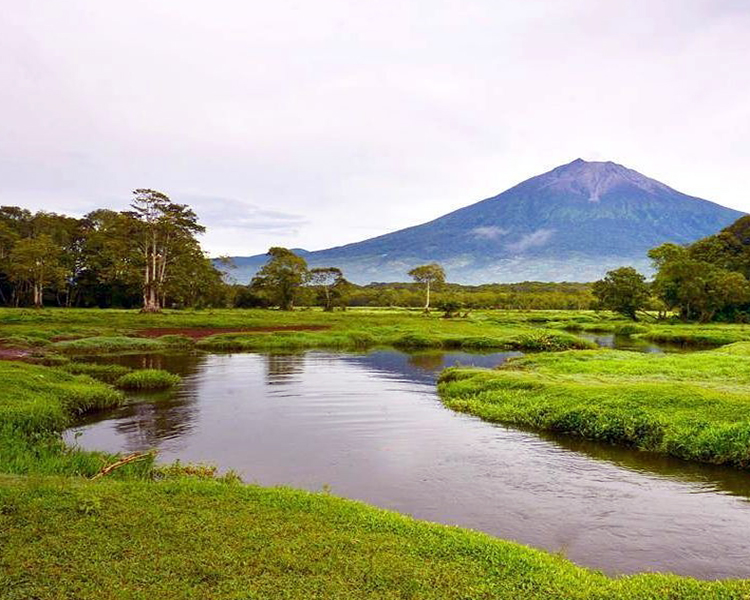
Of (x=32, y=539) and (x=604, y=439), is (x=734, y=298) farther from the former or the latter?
(x=32, y=539)

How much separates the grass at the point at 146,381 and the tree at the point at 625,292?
8178 centimetres

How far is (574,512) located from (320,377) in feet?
76.3

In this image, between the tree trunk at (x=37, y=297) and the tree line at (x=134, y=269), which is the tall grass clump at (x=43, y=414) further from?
the tree trunk at (x=37, y=297)

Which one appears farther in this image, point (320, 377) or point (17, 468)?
point (320, 377)

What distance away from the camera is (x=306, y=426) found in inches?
838

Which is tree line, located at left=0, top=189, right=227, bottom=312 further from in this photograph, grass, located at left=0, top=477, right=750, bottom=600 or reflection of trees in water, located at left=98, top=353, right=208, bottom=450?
grass, located at left=0, top=477, right=750, bottom=600

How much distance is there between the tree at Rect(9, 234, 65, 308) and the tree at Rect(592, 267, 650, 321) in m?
85.0

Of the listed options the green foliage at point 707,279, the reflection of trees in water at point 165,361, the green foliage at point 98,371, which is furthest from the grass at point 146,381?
the green foliage at point 707,279

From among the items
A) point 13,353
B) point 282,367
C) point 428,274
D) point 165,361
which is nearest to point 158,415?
point 282,367

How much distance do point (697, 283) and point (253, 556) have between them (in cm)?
8650

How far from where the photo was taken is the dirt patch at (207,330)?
54.7 meters

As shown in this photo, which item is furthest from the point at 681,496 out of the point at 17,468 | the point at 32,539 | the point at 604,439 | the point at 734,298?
the point at 734,298

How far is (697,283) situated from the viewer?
79438 millimetres

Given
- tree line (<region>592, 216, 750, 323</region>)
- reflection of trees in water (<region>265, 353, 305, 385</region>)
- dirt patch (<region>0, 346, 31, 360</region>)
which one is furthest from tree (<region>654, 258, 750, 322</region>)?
dirt patch (<region>0, 346, 31, 360</region>)
